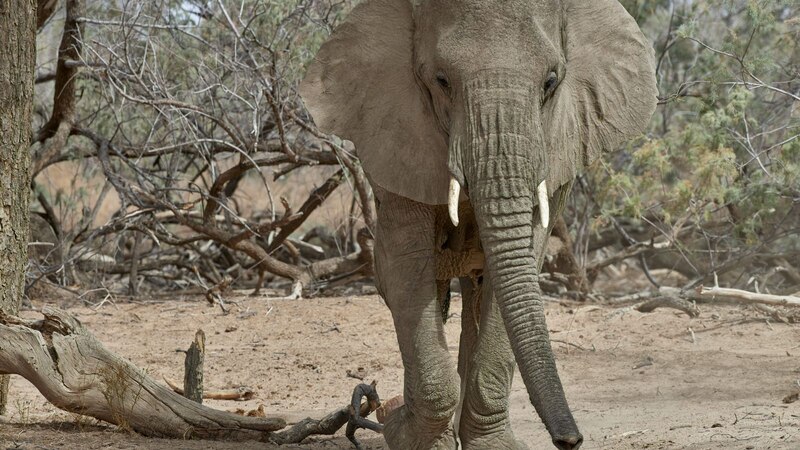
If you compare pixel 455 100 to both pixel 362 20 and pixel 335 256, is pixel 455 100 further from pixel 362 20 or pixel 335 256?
pixel 335 256

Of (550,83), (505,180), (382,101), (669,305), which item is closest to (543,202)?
(505,180)

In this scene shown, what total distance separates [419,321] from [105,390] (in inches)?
68.9

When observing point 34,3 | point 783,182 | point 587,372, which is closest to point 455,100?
point 34,3

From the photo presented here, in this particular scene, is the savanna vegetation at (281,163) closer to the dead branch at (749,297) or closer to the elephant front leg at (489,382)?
the dead branch at (749,297)

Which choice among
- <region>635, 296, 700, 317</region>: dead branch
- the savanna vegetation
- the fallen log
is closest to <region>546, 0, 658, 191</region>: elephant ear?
the fallen log

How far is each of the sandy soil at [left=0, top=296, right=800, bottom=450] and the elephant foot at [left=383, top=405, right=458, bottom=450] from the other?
0.64 meters

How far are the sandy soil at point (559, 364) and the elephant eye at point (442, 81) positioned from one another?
213 cm

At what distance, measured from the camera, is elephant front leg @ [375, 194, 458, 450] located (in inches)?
186

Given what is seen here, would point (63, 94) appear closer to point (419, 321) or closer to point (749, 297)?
point (419, 321)

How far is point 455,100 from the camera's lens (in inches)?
175

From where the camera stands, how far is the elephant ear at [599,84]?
4887 millimetres

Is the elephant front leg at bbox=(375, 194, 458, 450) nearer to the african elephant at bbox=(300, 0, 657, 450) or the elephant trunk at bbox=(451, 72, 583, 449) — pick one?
the african elephant at bbox=(300, 0, 657, 450)

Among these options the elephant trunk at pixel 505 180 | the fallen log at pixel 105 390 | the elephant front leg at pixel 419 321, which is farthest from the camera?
the fallen log at pixel 105 390

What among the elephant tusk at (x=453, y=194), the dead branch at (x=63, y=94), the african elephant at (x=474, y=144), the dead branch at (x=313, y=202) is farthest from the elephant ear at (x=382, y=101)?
the dead branch at (x=313, y=202)
